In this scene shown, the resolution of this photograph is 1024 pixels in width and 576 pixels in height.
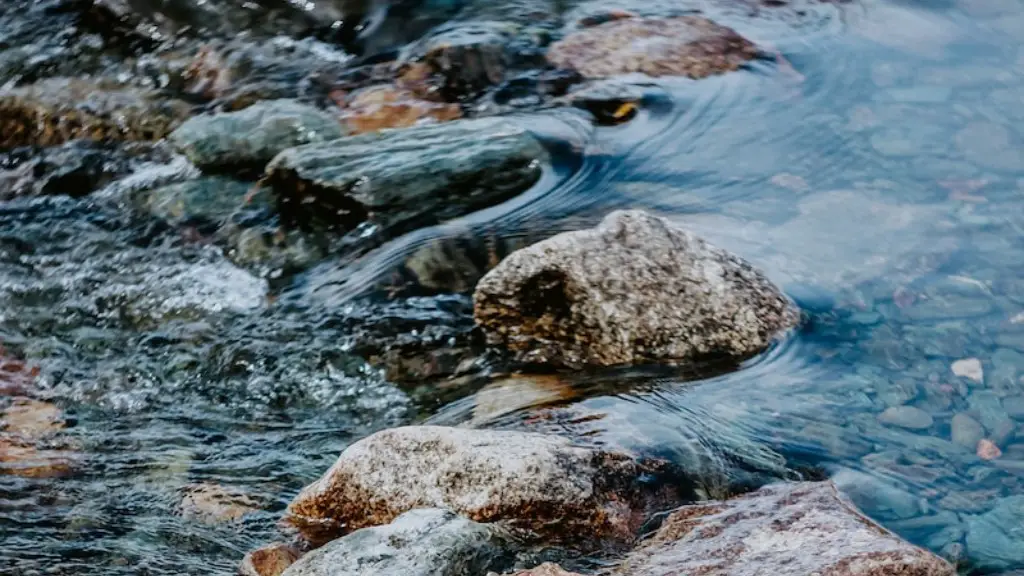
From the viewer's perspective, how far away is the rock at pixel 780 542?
3.13 metres

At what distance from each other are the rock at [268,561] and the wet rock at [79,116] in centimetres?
453

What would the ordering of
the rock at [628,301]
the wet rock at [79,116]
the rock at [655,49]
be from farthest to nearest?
the rock at [655,49] < the wet rock at [79,116] < the rock at [628,301]

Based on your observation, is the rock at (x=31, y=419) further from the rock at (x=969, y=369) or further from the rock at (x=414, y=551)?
the rock at (x=969, y=369)

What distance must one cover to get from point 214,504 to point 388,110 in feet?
13.4

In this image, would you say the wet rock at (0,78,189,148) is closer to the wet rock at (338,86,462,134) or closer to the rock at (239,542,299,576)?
the wet rock at (338,86,462,134)

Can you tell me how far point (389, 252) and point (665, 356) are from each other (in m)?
1.76

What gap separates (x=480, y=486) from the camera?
12.4 ft

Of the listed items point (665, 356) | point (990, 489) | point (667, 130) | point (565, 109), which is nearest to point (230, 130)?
point (565, 109)

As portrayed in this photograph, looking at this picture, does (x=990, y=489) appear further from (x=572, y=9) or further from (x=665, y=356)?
(x=572, y=9)

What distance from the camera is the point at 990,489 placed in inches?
170

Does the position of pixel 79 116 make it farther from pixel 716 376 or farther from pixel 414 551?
pixel 414 551

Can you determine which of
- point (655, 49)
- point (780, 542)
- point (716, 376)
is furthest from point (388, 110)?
point (780, 542)

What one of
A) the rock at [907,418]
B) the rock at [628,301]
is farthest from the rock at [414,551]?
the rock at [907,418]

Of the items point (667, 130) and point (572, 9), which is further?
point (572, 9)
